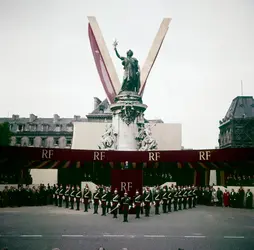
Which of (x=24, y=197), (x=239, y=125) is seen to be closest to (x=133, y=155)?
(x=24, y=197)

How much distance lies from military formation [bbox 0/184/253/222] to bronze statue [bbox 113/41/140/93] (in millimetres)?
9127

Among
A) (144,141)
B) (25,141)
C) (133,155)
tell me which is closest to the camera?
(133,155)

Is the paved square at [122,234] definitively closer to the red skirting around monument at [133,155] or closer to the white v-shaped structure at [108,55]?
the red skirting around monument at [133,155]

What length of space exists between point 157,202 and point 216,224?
499 centimetres

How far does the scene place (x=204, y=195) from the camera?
29.3m

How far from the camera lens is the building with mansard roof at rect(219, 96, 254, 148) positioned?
58969 millimetres

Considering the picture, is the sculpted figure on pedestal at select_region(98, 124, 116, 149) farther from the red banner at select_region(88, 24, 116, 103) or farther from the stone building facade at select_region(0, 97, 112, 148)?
the stone building facade at select_region(0, 97, 112, 148)

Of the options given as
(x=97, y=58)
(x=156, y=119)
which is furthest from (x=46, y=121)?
(x=97, y=58)

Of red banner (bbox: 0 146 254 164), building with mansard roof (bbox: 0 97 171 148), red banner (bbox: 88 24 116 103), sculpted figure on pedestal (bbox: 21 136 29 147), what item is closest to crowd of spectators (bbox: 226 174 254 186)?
red banner (bbox: 0 146 254 164)

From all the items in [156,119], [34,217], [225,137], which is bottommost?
[34,217]

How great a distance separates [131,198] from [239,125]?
1833 inches

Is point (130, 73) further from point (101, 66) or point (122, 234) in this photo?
point (122, 234)

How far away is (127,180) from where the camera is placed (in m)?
20.2

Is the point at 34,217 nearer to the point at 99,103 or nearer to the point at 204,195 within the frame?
the point at 204,195
